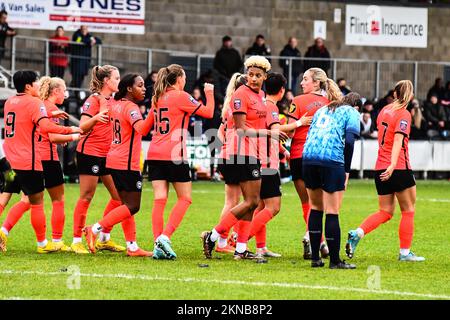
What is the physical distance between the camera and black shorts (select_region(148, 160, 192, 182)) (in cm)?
1307

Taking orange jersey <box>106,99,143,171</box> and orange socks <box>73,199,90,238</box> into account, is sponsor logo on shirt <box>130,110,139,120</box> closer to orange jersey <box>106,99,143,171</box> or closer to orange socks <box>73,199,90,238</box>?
orange jersey <box>106,99,143,171</box>

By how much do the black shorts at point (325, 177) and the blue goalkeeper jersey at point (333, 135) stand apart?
0.21 feet

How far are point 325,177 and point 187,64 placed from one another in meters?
20.0

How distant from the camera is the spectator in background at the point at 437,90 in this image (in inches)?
1249

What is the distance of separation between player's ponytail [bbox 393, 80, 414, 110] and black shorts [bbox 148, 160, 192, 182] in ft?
8.31

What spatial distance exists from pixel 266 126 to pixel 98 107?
7.25 feet

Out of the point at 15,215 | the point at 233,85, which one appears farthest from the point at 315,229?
the point at 15,215

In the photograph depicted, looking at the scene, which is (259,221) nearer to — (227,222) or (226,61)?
(227,222)

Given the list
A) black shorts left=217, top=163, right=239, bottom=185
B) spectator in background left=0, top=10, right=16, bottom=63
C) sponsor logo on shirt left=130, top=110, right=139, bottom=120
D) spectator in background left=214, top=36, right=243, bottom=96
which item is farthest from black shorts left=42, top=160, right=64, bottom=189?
spectator in background left=214, top=36, right=243, bottom=96

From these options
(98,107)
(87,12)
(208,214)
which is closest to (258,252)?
(98,107)

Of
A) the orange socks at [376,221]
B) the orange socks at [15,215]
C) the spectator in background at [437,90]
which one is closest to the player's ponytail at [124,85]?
the orange socks at [15,215]

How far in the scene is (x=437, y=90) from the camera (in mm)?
31922

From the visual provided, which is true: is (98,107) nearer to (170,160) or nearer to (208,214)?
(170,160)

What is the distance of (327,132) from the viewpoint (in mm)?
12008
